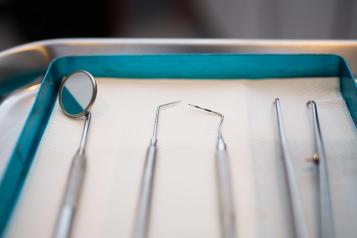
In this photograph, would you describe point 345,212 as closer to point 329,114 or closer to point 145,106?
point 329,114

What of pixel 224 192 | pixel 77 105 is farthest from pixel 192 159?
pixel 77 105

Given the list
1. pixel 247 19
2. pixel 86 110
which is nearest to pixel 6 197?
pixel 86 110

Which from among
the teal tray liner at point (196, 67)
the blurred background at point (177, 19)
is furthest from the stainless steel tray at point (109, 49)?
the blurred background at point (177, 19)

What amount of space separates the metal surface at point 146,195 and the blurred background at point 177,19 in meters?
0.55

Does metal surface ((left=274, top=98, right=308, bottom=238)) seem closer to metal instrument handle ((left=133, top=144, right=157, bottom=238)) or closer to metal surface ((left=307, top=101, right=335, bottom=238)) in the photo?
metal surface ((left=307, top=101, right=335, bottom=238))

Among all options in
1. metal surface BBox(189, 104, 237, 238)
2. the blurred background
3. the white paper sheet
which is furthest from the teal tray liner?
the blurred background

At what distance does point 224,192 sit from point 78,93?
0.25 metres

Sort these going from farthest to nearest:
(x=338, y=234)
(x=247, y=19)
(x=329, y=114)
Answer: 1. (x=247, y=19)
2. (x=329, y=114)
3. (x=338, y=234)

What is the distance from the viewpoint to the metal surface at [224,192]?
1.35 ft

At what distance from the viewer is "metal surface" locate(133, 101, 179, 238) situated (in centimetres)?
41

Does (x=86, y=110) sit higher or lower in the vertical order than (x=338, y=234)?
higher

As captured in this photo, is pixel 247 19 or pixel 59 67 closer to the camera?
pixel 59 67

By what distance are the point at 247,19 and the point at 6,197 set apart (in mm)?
763

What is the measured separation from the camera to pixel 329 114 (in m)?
0.53
